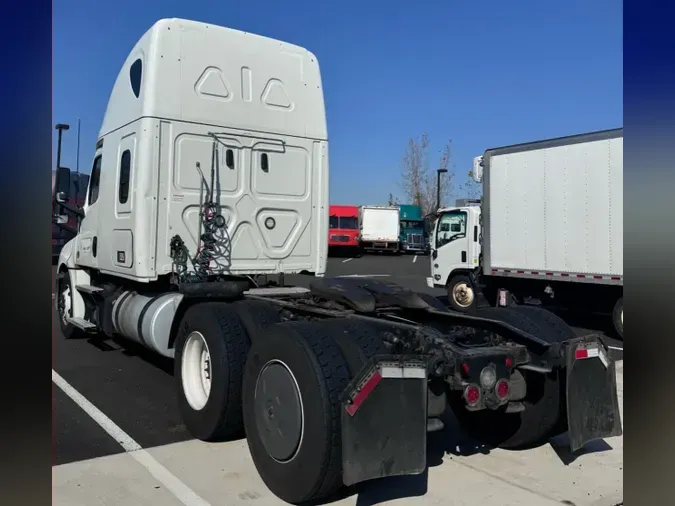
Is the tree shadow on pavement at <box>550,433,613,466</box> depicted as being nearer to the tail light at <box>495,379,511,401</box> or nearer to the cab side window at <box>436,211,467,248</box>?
the tail light at <box>495,379,511,401</box>

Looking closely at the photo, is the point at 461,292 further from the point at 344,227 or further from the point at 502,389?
the point at 344,227

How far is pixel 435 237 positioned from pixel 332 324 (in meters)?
10.8

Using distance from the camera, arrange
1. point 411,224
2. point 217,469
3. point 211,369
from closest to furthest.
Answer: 1. point 217,469
2. point 211,369
3. point 411,224

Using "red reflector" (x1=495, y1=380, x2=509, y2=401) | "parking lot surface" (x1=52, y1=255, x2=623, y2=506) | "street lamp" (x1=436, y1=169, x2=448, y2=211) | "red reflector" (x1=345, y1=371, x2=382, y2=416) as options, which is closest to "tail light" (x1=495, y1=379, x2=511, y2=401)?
"red reflector" (x1=495, y1=380, x2=509, y2=401)

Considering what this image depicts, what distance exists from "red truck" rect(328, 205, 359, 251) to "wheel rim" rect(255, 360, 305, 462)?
35.7m

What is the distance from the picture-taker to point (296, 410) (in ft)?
12.3

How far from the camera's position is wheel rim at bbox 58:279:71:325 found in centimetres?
893

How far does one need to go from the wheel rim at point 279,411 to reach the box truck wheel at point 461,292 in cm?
974

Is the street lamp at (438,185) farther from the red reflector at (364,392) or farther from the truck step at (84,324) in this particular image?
the red reflector at (364,392)

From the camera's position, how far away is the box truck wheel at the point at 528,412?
437 cm

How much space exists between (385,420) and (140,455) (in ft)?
7.58

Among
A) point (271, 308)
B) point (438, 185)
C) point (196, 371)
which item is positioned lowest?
point (196, 371)

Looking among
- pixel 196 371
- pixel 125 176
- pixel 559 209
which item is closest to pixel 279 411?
pixel 196 371

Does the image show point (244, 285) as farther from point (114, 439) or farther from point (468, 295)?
point (468, 295)
